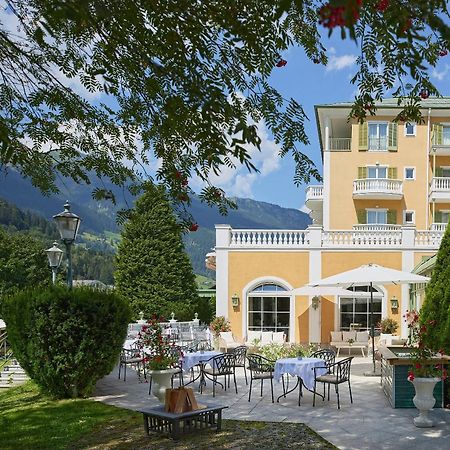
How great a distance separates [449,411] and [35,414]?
602cm

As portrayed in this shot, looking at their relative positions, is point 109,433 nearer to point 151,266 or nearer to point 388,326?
point 388,326

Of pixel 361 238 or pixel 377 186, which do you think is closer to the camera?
pixel 361 238

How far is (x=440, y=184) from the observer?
2692 cm

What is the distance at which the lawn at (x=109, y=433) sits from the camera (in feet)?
22.9

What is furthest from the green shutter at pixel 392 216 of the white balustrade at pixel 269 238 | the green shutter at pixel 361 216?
the white balustrade at pixel 269 238

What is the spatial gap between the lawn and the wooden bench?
0.12m

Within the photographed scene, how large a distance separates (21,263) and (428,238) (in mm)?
25904

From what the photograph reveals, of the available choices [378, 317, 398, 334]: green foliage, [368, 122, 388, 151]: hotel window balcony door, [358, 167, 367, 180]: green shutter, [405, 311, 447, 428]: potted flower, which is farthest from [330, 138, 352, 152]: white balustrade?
[405, 311, 447, 428]: potted flower

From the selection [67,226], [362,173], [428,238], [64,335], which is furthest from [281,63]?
[362,173]

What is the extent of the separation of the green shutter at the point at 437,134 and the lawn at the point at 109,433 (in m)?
22.0

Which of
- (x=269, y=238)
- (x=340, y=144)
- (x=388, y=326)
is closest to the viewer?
(x=388, y=326)

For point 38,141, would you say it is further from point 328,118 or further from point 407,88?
point 328,118

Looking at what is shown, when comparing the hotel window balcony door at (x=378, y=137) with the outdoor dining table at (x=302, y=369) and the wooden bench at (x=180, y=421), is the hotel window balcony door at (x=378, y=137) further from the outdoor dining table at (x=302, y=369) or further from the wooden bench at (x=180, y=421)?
the wooden bench at (x=180, y=421)

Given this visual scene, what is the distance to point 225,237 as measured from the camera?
2045 cm
